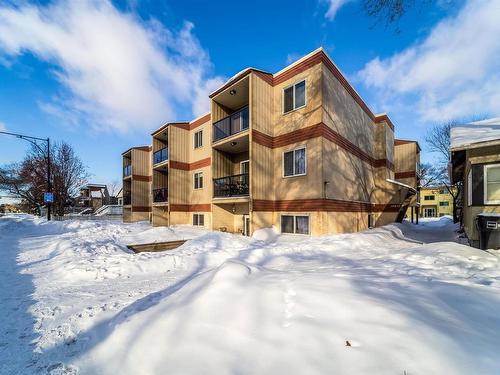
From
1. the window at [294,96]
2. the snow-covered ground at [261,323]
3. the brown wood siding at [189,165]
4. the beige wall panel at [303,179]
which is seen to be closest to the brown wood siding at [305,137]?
the beige wall panel at [303,179]

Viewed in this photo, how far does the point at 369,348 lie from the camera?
2.55 m

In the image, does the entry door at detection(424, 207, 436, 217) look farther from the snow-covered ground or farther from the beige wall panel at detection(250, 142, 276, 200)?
the snow-covered ground

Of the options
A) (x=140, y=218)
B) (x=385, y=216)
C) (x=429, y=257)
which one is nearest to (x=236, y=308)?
(x=429, y=257)

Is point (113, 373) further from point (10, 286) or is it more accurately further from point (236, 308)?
point (10, 286)

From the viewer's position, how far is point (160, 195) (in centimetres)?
2073

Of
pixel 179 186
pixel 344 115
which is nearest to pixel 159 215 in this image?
pixel 179 186

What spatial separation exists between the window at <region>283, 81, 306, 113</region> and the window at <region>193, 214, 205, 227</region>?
10.3m

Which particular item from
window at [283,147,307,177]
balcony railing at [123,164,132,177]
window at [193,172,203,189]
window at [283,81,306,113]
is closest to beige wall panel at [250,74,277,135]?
window at [283,81,306,113]

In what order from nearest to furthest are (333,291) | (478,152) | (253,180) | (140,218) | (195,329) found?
(195,329) → (333,291) → (478,152) → (253,180) → (140,218)

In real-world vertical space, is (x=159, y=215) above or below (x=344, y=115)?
below

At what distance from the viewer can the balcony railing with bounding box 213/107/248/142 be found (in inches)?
549

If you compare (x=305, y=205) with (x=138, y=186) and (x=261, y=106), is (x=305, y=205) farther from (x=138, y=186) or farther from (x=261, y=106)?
(x=138, y=186)

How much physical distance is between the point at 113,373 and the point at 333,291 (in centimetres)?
327

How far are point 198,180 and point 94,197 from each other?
5149 centimetres
